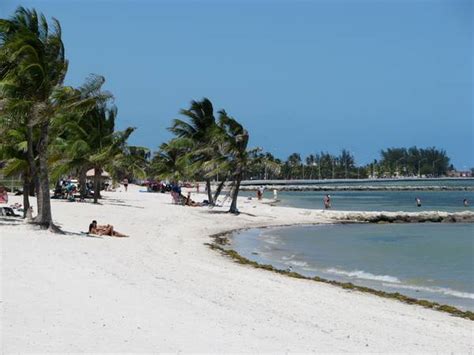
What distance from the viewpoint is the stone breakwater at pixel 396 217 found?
1551 inches

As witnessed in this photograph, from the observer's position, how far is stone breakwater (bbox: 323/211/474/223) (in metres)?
39.4

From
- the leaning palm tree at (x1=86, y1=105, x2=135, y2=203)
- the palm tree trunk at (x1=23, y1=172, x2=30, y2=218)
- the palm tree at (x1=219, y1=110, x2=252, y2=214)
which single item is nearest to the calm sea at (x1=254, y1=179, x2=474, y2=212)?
the palm tree at (x1=219, y1=110, x2=252, y2=214)

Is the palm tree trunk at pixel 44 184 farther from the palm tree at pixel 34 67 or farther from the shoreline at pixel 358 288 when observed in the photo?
the shoreline at pixel 358 288

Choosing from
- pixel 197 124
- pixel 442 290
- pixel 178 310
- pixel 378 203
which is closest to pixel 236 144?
pixel 197 124

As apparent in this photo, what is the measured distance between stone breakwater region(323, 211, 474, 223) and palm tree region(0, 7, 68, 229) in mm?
23537

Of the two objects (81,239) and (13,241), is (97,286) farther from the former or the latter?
(81,239)

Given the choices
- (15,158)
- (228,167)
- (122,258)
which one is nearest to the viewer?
(122,258)

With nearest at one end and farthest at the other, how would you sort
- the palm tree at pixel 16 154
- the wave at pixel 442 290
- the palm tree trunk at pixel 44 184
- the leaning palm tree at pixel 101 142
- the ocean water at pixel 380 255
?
the wave at pixel 442 290 → the ocean water at pixel 380 255 → the palm tree trunk at pixel 44 184 → the palm tree at pixel 16 154 → the leaning palm tree at pixel 101 142

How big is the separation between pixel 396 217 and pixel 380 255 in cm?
1928

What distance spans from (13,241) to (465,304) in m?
10.8

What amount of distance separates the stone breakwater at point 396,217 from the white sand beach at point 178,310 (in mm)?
23819

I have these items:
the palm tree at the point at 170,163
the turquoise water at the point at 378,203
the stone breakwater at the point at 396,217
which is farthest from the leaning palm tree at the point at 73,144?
the turquoise water at the point at 378,203

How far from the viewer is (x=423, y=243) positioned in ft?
88.5

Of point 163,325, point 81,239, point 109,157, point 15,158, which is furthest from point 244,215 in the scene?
point 163,325
